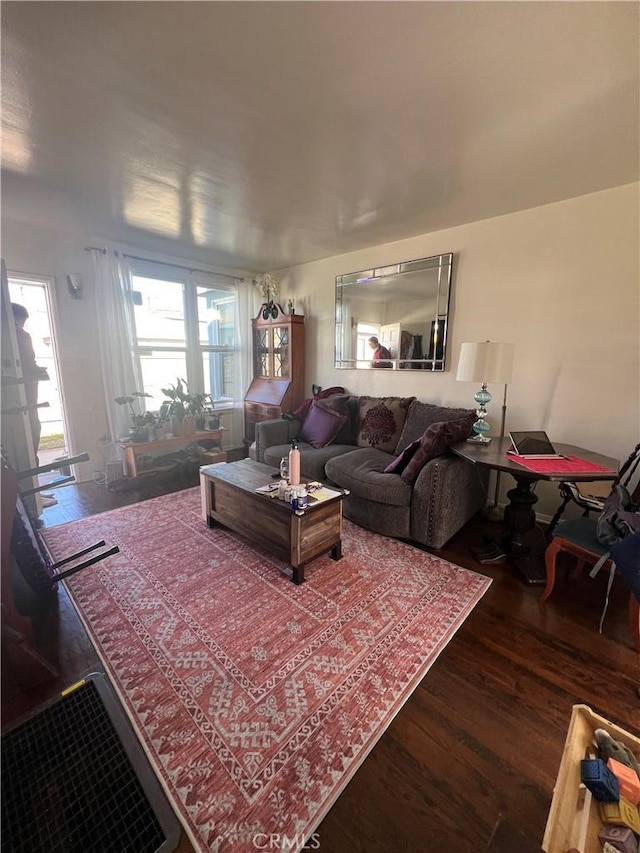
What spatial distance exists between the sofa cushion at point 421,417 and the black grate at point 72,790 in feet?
8.68

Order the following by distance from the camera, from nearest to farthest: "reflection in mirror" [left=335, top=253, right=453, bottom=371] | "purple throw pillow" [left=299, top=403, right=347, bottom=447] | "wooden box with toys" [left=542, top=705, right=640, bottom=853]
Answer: "wooden box with toys" [left=542, top=705, right=640, bottom=853] → "reflection in mirror" [left=335, top=253, right=453, bottom=371] → "purple throw pillow" [left=299, top=403, right=347, bottom=447]

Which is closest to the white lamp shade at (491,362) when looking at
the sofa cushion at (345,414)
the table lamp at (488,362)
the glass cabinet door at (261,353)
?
the table lamp at (488,362)

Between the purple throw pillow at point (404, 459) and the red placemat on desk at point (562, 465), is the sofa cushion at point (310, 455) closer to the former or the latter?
the purple throw pillow at point (404, 459)

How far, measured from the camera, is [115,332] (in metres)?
3.61

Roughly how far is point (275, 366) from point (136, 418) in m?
1.83

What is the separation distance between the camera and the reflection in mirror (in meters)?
3.19

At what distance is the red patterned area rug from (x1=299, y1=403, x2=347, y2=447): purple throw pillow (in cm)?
116

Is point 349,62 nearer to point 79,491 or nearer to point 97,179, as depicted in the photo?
point 97,179

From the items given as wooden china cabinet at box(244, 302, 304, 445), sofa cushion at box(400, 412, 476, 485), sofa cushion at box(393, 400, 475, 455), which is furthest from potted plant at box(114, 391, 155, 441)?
sofa cushion at box(400, 412, 476, 485)

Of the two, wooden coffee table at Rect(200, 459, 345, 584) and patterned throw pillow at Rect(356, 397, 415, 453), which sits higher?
patterned throw pillow at Rect(356, 397, 415, 453)

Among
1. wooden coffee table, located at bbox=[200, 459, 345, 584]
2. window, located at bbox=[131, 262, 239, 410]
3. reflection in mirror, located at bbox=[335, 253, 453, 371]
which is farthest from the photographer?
window, located at bbox=[131, 262, 239, 410]

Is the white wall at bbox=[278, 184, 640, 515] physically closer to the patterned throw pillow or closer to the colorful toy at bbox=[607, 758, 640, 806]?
the patterned throw pillow

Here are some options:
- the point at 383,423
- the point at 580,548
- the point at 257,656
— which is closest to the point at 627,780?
the point at 580,548

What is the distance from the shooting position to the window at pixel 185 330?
3.95m
